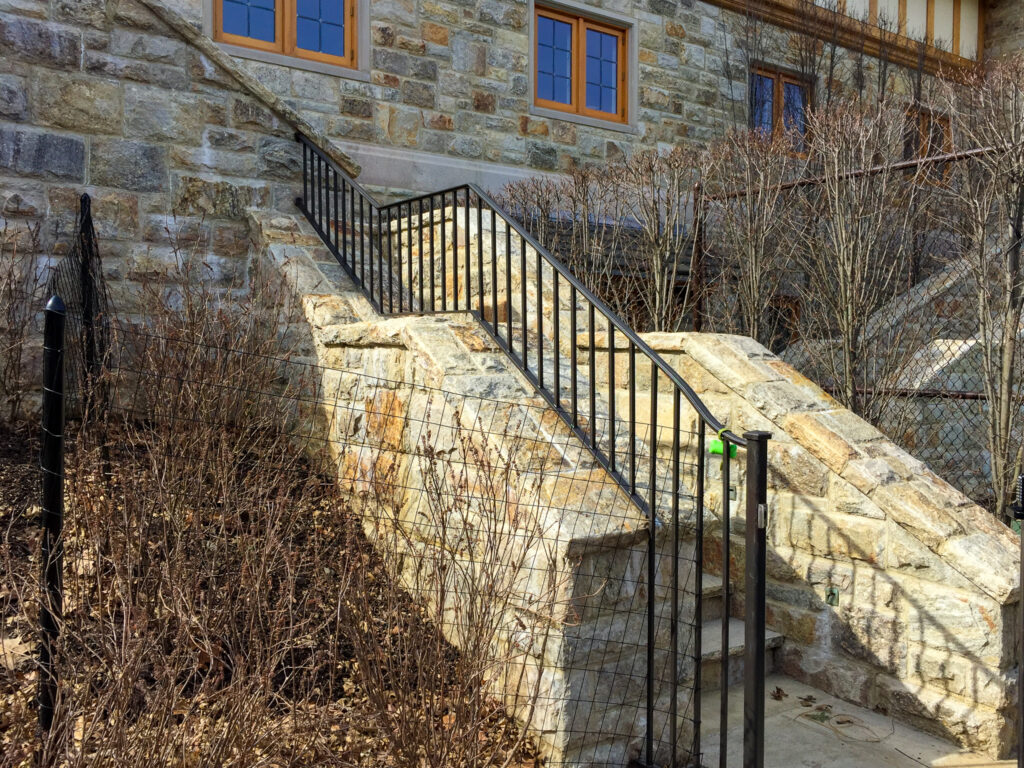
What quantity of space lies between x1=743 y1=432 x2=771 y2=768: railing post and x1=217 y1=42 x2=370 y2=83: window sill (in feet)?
18.8

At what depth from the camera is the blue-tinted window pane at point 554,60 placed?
8.95 meters

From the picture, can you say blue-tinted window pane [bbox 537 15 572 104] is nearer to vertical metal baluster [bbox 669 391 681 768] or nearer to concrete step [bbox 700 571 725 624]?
concrete step [bbox 700 571 725 624]

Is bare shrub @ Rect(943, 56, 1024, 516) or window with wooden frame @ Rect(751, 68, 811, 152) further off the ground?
window with wooden frame @ Rect(751, 68, 811, 152)

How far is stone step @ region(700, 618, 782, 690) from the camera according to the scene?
3.96 meters

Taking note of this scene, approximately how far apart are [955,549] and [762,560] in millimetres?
1231

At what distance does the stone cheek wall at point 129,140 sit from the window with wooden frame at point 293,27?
1576mm

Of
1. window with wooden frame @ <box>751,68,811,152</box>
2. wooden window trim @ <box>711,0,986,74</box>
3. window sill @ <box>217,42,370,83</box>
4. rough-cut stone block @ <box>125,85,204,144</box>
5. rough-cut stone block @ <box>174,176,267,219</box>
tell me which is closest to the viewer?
rough-cut stone block @ <box>125,85,204,144</box>

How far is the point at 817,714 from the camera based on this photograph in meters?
3.91

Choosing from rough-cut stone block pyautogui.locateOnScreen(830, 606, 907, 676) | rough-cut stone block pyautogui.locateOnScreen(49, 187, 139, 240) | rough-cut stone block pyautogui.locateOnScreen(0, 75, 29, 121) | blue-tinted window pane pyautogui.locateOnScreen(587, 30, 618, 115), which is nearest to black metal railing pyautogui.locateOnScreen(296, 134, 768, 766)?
rough-cut stone block pyautogui.locateOnScreen(830, 606, 907, 676)

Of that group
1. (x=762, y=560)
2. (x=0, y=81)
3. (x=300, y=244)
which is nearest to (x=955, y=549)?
(x=762, y=560)

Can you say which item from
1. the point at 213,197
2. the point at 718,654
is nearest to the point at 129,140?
the point at 213,197

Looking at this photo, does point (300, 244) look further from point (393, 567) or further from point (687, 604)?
point (687, 604)

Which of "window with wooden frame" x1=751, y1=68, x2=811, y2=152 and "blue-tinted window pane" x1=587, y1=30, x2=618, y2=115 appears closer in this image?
"blue-tinted window pane" x1=587, y1=30, x2=618, y2=115

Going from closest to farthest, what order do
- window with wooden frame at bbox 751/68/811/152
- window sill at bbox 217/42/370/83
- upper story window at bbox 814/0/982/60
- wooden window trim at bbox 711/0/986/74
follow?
window sill at bbox 217/42/370/83, wooden window trim at bbox 711/0/986/74, window with wooden frame at bbox 751/68/811/152, upper story window at bbox 814/0/982/60
